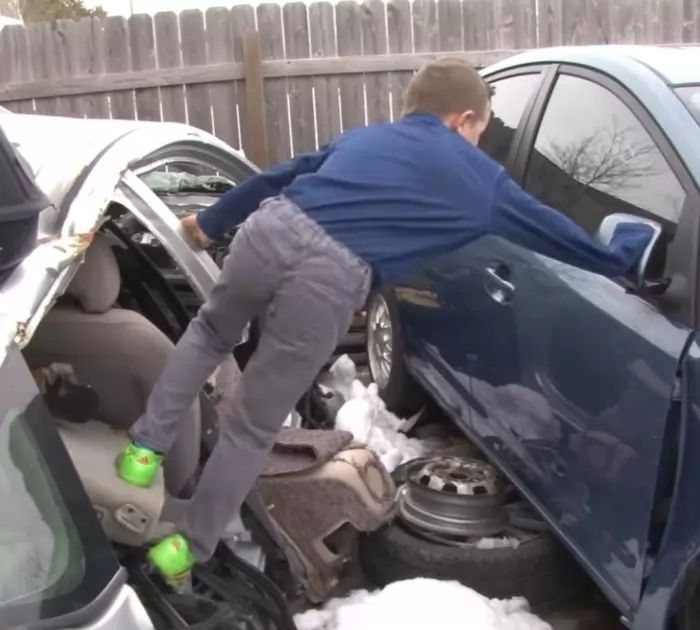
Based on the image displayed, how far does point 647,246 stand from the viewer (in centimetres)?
267

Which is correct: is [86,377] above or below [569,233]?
below

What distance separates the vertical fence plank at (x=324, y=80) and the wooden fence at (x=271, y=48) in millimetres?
10

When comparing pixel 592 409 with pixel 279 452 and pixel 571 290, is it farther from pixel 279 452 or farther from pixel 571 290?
pixel 279 452

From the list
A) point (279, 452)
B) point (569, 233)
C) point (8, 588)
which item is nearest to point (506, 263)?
point (569, 233)

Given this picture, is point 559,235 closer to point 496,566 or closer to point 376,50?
point 496,566

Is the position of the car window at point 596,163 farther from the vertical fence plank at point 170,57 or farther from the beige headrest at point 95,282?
the vertical fence plank at point 170,57

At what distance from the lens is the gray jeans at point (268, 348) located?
279cm

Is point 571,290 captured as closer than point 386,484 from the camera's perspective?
Yes

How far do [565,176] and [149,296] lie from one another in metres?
1.44

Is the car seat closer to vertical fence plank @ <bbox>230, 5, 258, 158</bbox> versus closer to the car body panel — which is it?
the car body panel

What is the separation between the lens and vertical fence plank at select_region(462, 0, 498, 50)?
7781mm

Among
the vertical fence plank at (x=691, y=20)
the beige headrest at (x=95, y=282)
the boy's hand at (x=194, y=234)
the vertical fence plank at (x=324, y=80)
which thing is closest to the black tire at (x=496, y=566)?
the boy's hand at (x=194, y=234)

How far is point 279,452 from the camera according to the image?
3.52 metres

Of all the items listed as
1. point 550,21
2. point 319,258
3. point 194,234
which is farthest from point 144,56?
point 319,258
